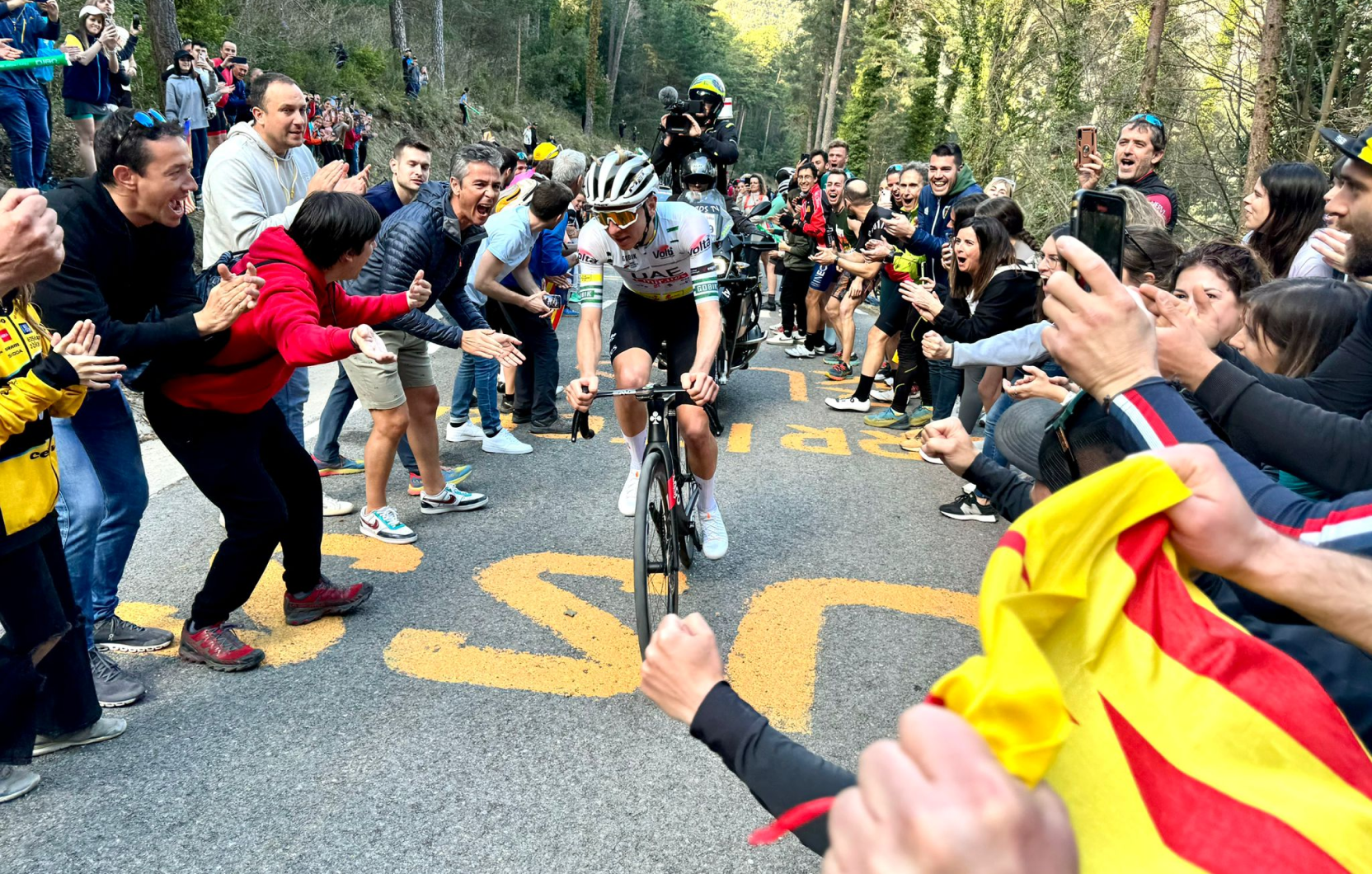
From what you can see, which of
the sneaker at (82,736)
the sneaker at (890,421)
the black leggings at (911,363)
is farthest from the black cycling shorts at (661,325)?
the sneaker at (890,421)

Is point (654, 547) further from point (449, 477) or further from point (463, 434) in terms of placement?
point (463, 434)

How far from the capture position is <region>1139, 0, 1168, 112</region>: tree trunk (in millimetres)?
13094

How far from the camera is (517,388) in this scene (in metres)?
7.03

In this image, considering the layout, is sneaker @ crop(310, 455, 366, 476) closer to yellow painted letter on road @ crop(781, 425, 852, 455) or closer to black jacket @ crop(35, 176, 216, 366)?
black jacket @ crop(35, 176, 216, 366)

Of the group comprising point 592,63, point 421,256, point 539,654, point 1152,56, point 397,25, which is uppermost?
point 592,63

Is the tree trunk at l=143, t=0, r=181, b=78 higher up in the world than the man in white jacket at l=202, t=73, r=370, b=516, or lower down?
higher up

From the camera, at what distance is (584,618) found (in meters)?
3.95

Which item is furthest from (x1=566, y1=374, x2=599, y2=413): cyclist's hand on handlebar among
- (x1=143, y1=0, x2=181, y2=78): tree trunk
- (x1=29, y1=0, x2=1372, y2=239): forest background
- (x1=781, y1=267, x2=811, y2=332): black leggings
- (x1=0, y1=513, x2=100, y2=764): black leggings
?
(x1=143, y1=0, x2=181, y2=78): tree trunk

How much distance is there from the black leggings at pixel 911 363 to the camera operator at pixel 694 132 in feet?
8.31

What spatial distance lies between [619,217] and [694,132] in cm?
483

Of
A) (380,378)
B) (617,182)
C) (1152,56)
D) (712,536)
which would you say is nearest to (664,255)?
(617,182)

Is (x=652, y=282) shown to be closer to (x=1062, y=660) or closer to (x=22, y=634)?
(x=22, y=634)

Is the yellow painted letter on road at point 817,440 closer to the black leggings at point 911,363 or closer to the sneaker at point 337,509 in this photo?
the black leggings at point 911,363

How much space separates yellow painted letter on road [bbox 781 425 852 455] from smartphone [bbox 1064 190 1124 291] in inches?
195
